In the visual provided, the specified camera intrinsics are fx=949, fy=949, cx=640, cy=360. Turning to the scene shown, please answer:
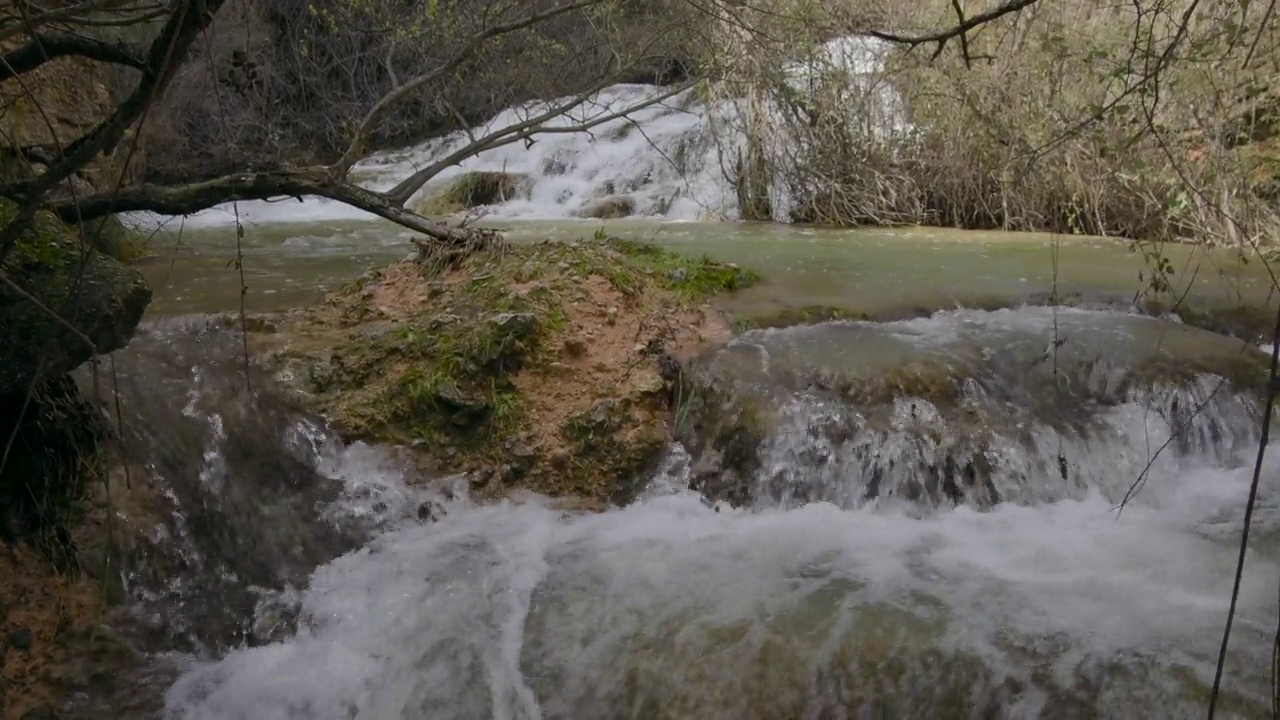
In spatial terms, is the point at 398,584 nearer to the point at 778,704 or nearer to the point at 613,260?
the point at 778,704

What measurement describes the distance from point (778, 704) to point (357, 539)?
5.56 ft

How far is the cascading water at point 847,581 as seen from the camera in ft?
8.52

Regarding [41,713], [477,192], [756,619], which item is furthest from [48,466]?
[477,192]

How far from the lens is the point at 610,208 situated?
36.1 ft

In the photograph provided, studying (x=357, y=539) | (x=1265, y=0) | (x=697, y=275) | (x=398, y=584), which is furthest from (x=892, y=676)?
(x=1265, y=0)

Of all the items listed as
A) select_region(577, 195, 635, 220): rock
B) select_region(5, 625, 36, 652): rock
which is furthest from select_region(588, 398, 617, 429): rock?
select_region(577, 195, 635, 220): rock

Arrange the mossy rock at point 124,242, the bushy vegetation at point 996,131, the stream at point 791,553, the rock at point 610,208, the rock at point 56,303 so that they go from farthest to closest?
the rock at point 610,208
the bushy vegetation at point 996,131
the mossy rock at point 124,242
the stream at point 791,553
the rock at point 56,303

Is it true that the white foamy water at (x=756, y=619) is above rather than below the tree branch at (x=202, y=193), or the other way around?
below

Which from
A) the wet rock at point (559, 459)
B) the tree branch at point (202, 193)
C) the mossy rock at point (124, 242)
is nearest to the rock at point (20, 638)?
the tree branch at point (202, 193)

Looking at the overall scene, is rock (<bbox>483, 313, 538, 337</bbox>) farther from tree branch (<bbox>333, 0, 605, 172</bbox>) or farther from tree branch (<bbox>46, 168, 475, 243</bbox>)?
tree branch (<bbox>333, 0, 605, 172</bbox>)

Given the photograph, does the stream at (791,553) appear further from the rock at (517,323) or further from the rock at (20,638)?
the rock at (517,323)

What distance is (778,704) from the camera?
2543 millimetres

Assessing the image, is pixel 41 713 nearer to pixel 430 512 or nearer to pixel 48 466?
pixel 48 466

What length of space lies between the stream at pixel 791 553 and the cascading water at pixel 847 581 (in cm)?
1
